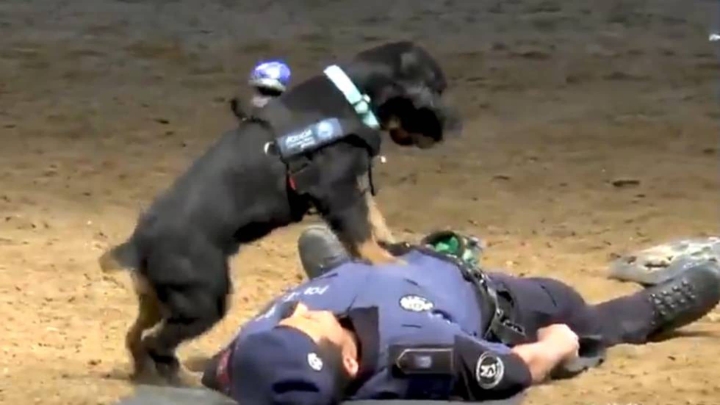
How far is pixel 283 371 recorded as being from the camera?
283 centimetres

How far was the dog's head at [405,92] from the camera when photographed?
12.7 ft

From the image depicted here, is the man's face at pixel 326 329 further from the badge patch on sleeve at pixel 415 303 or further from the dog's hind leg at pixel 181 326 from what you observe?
the dog's hind leg at pixel 181 326

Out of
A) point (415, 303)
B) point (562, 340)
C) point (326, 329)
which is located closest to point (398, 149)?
point (562, 340)

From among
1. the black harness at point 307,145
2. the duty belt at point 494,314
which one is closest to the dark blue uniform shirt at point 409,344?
the duty belt at point 494,314

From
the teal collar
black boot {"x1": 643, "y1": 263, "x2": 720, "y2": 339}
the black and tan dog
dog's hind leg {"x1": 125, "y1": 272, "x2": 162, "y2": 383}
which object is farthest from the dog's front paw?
Answer: black boot {"x1": 643, "y1": 263, "x2": 720, "y2": 339}

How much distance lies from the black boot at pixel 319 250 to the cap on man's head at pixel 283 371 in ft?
3.48

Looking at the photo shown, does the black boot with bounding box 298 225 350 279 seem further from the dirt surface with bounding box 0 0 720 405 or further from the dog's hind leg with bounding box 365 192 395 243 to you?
the dirt surface with bounding box 0 0 720 405

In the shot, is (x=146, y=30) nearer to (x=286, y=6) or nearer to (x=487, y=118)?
(x=286, y=6)

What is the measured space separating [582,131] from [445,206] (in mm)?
1212

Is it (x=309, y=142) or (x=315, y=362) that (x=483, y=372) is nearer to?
(x=315, y=362)

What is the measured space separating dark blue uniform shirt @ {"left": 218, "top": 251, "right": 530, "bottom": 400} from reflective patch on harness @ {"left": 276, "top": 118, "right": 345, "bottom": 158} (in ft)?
1.54

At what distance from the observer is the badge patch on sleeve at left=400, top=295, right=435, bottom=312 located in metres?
3.21

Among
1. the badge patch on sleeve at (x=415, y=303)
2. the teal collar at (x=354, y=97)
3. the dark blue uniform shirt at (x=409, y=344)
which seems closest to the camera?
the dark blue uniform shirt at (x=409, y=344)

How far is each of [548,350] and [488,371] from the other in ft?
0.99
